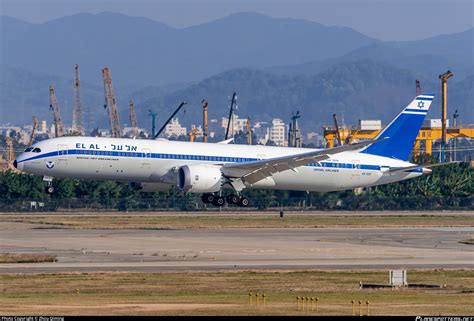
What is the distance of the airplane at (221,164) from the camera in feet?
232

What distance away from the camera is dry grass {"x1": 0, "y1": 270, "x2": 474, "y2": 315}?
31328 millimetres

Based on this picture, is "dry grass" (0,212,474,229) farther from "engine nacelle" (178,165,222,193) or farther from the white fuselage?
the white fuselage

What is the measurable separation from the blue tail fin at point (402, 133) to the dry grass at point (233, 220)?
16.1ft

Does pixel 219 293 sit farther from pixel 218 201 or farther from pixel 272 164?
pixel 218 201

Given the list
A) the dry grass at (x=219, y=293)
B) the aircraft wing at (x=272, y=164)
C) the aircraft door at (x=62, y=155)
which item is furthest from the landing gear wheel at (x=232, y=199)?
the dry grass at (x=219, y=293)

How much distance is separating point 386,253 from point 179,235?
14.4 metres

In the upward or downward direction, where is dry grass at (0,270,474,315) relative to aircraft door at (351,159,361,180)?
downward

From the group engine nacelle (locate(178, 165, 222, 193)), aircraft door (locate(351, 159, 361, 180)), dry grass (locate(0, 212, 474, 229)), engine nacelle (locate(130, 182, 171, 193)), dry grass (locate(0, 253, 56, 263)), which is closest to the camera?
dry grass (locate(0, 253, 56, 263))

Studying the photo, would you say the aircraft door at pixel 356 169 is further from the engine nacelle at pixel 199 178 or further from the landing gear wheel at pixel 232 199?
the engine nacelle at pixel 199 178

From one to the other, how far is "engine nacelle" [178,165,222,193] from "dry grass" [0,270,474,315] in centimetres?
2903

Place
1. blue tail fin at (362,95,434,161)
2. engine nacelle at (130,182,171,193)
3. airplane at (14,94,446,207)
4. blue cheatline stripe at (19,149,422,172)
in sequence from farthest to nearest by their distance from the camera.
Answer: blue tail fin at (362,95,434,161) → engine nacelle at (130,182,171,193) → airplane at (14,94,446,207) → blue cheatline stripe at (19,149,422,172)

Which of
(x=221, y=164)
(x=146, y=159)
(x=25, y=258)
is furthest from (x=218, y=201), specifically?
(x=25, y=258)

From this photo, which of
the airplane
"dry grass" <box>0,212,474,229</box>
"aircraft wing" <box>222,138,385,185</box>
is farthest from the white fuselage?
"dry grass" <box>0,212,474,229</box>

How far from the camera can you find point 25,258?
4703cm
